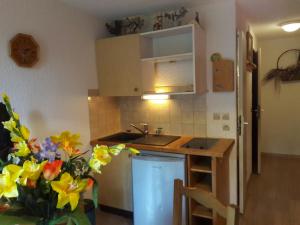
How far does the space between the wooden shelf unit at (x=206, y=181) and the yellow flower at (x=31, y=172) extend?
162 cm

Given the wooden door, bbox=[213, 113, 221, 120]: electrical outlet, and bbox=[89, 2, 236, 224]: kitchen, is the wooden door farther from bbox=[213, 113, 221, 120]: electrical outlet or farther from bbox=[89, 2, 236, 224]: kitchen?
bbox=[213, 113, 221, 120]: electrical outlet

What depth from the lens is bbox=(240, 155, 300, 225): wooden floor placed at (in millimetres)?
2572

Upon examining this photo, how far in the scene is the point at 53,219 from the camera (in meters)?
0.77

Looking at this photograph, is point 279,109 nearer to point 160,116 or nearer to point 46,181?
point 160,116

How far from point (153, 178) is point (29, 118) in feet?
3.90

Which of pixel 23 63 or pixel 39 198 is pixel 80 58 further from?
pixel 39 198

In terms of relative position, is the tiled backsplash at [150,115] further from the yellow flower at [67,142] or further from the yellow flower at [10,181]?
the yellow flower at [10,181]

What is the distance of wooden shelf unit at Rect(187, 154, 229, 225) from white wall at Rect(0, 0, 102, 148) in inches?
46.8

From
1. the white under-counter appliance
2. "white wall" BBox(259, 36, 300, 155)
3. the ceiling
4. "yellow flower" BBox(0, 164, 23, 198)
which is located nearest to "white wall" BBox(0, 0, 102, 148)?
the white under-counter appliance

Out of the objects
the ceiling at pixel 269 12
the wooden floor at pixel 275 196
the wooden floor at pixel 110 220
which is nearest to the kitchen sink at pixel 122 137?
the wooden floor at pixel 110 220

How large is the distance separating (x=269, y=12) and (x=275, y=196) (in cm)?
218

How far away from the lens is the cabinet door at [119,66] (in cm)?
256

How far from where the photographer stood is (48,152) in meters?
0.79

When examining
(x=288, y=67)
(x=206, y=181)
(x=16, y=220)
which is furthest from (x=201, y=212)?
(x=288, y=67)
